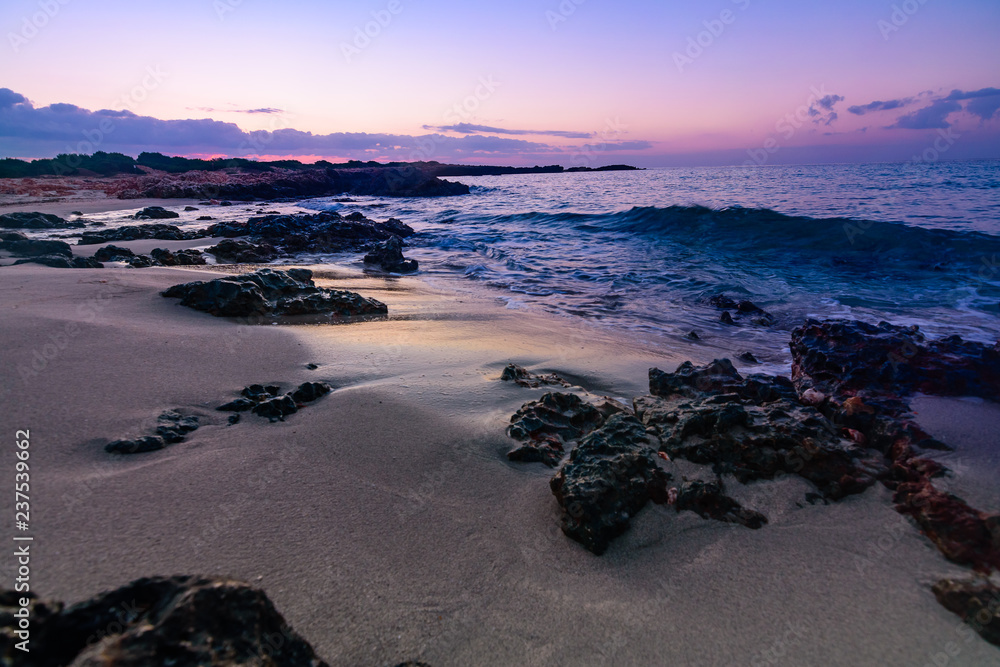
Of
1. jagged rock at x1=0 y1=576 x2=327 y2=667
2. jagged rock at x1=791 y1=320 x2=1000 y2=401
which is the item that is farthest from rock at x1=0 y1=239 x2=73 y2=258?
jagged rock at x1=791 y1=320 x2=1000 y2=401

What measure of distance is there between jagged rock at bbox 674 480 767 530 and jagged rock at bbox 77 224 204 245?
41.2ft

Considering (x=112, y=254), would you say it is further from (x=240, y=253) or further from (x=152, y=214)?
(x=152, y=214)

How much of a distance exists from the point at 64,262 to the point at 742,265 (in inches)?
506

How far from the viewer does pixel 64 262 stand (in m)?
6.74

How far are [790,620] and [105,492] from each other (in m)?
2.68

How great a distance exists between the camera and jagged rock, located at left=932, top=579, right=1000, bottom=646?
1.56 m

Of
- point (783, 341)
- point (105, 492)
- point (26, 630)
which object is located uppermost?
point (26, 630)

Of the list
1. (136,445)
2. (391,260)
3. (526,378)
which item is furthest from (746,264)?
(136,445)

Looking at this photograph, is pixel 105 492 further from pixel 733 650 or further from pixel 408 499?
pixel 733 650

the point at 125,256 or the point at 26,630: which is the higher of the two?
the point at 26,630

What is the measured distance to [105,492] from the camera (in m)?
1.97

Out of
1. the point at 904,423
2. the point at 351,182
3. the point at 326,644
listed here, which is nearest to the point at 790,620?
the point at 326,644

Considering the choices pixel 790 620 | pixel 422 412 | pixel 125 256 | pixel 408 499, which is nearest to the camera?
pixel 790 620

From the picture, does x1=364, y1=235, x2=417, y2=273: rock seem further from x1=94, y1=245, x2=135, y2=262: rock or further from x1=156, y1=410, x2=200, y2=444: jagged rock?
x1=156, y1=410, x2=200, y2=444: jagged rock
